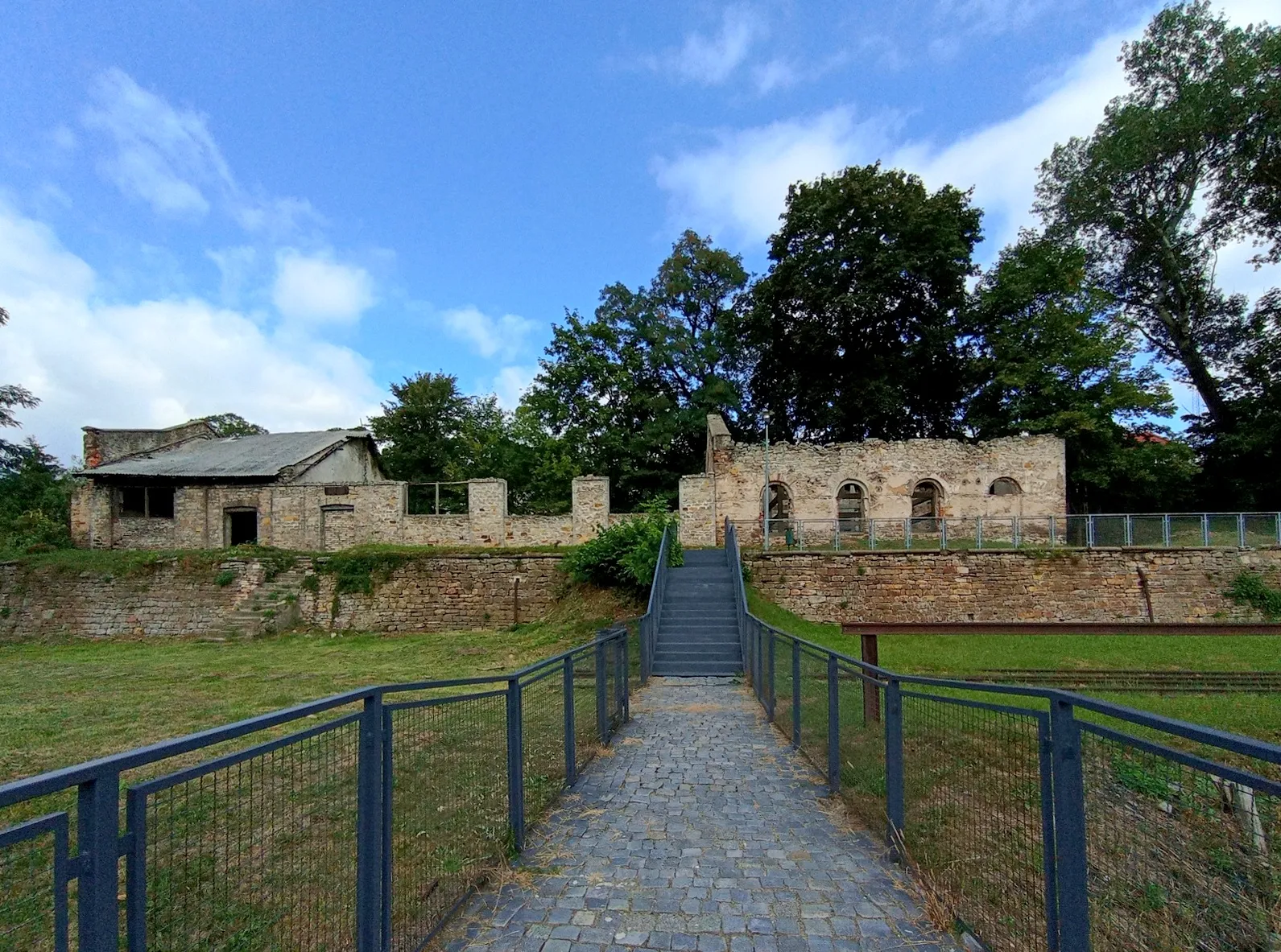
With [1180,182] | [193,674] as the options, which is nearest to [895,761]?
[193,674]

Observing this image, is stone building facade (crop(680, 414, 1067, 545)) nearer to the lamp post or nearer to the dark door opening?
the lamp post

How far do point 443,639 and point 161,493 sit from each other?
15104 millimetres

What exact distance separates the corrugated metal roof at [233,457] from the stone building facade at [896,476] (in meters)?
15.7

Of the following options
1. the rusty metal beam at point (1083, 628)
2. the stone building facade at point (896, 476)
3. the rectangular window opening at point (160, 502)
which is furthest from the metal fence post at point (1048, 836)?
the rectangular window opening at point (160, 502)

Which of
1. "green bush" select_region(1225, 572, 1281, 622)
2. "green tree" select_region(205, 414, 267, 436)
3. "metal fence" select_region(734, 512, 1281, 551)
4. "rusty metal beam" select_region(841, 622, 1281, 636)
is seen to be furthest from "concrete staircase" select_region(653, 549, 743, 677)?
"green tree" select_region(205, 414, 267, 436)

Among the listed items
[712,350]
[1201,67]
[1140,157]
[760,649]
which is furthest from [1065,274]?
[760,649]

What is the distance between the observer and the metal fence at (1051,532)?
17641 mm

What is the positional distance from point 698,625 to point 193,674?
984 centimetres

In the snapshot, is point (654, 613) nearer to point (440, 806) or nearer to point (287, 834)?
point (440, 806)

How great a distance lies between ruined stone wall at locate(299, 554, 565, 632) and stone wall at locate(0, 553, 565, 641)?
24mm

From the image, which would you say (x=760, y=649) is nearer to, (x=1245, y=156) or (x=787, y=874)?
(x=787, y=874)

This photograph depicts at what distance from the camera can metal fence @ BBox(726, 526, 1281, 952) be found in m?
1.87

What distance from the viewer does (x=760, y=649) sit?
9078 millimetres

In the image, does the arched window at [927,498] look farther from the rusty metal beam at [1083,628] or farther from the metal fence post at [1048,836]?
the metal fence post at [1048,836]
